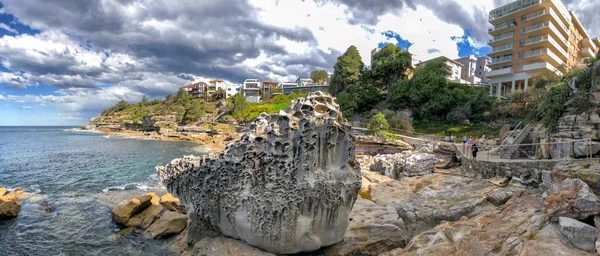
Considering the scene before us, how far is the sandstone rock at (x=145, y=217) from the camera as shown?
14.1 metres

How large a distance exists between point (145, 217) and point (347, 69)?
2008 inches

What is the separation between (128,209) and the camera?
48.2 ft

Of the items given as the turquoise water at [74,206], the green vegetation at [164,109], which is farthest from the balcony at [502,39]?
the green vegetation at [164,109]

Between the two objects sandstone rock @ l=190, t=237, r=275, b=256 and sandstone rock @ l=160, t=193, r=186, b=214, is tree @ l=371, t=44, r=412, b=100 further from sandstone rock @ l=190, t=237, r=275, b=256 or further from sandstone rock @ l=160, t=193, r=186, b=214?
sandstone rock @ l=190, t=237, r=275, b=256

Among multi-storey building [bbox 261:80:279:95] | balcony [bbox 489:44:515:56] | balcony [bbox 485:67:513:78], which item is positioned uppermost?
multi-storey building [bbox 261:80:279:95]

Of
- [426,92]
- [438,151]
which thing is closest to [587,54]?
[426,92]

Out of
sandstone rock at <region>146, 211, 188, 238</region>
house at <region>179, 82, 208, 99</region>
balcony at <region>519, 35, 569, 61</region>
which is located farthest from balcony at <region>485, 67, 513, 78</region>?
house at <region>179, 82, 208, 99</region>

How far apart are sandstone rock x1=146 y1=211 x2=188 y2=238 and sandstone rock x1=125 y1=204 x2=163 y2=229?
53 cm

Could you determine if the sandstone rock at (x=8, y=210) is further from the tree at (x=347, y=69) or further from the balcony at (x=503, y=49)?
the balcony at (x=503, y=49)

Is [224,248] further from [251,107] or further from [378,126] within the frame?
[251,107]

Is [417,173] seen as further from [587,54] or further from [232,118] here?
[232,118]

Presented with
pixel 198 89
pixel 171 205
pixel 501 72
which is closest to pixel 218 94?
pixel 198 89

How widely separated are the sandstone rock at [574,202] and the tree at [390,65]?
45781mm

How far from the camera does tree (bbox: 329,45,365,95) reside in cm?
6000
